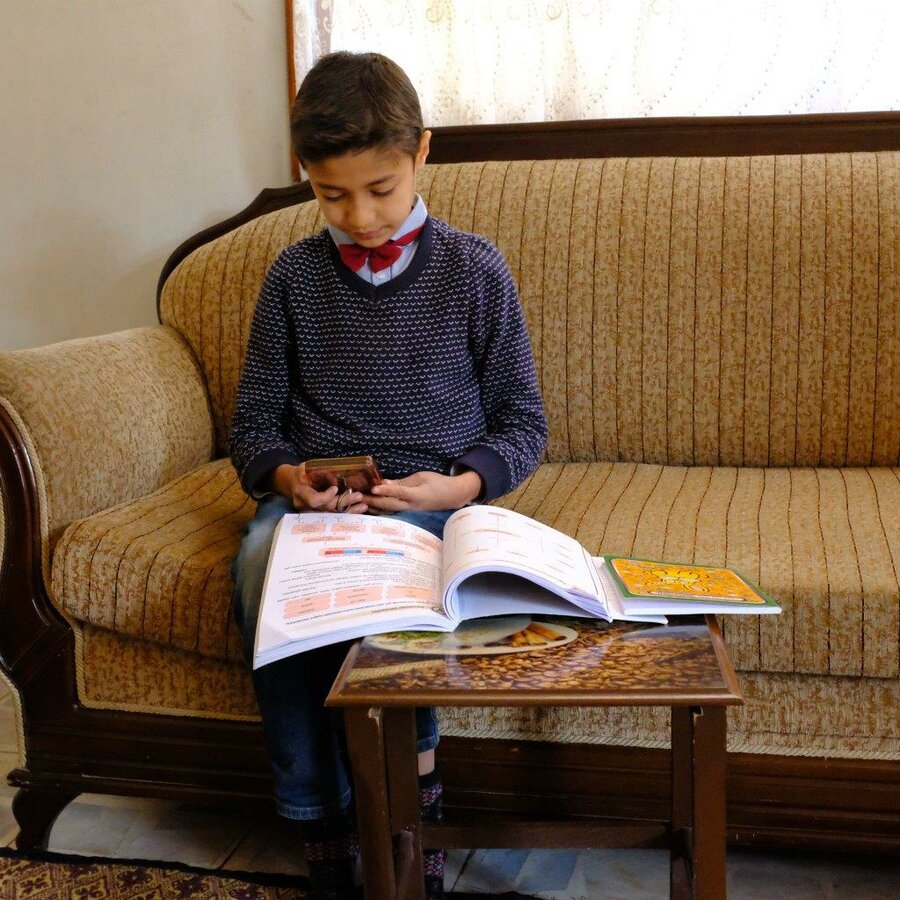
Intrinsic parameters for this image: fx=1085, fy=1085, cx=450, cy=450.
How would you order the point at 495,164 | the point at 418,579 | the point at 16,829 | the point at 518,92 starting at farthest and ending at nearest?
1. the point at 518,92
2. the point at 495,164
3. the point at 16,829
4. the point at 418,579

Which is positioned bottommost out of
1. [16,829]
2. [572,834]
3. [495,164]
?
[16,829]

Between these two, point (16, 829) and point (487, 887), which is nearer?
point (487, 887)

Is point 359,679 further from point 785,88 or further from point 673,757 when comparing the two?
point 785,88

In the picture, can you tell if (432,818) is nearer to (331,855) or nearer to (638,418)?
(331,855)

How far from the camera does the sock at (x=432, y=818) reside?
1235 mm

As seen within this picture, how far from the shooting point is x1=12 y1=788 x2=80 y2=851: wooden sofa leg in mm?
1487

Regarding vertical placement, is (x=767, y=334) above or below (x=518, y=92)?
below

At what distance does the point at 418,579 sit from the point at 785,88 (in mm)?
1356

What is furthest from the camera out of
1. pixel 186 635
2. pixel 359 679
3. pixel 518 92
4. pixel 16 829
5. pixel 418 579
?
pixel 518 92

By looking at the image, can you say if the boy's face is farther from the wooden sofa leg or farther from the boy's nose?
the wooden sofa leg

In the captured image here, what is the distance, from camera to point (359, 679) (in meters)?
0.88

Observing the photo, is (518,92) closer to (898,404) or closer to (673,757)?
(898,404)

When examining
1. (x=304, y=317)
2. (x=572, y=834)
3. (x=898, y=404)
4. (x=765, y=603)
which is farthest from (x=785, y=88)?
(x=572, y=834)

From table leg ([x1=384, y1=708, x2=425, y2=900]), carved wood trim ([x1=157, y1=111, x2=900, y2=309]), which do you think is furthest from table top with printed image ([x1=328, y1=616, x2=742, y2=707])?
carved wood trim ([x1=157, y1=111, x2=900, y2=309])
